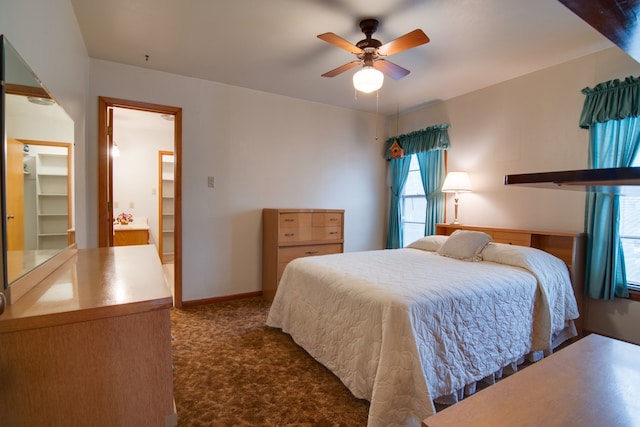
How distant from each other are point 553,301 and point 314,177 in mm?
2873

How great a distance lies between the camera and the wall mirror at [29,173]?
88cm

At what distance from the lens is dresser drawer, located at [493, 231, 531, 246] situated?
292 cm

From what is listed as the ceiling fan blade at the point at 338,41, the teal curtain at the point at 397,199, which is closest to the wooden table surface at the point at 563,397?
the ceiling fan blade at the point at 338,41

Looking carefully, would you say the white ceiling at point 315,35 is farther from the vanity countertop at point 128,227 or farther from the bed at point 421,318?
the vanity countertop at point 128,227

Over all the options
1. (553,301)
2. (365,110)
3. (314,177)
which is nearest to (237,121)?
(314,177)

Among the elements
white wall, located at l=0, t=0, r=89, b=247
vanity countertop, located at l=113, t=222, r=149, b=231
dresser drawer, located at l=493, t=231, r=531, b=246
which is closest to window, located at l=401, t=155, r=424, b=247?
dresser drawer, located at l=493, t=231, r=531, b=246

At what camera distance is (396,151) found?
4.42m

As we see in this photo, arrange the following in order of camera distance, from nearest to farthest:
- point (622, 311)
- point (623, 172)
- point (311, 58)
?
point (623, 172) < point (622, 311) < point (311, 58)

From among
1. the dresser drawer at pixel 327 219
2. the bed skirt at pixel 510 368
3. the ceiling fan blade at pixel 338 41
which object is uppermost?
the ceiling fan blade at pixel 338 41

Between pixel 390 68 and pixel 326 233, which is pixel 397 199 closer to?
pixel 326 233

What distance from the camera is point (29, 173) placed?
109 centimetres

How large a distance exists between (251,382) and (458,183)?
288 centimetres

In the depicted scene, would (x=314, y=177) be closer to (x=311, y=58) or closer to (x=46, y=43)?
(x=311, y=58)

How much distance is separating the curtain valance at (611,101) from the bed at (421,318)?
1060mm
